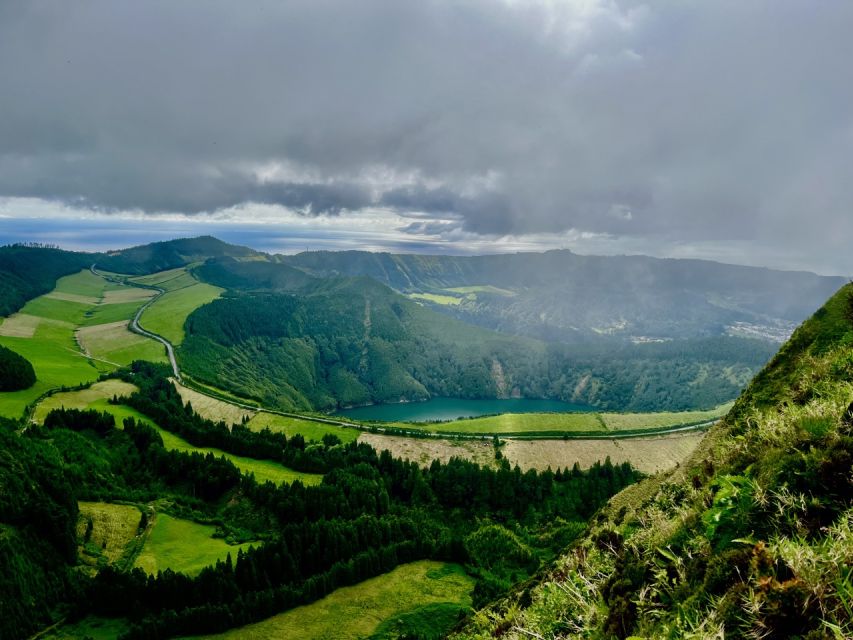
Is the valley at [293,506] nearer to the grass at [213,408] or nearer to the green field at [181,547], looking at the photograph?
the green field at [181,547]

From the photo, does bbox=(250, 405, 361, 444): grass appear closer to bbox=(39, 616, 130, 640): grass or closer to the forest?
the forest

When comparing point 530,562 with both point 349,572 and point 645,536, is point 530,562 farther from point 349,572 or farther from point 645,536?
point 645,536

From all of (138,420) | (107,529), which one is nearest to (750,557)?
(107,529)

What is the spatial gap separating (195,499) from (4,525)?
32171 millimetres

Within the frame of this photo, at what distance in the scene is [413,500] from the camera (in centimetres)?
11356

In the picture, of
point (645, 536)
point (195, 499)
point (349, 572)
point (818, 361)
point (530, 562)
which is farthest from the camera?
point (195, 499)

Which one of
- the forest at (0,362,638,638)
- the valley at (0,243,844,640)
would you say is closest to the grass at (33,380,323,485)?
the valley at (0,243,844,640)

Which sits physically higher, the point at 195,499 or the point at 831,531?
the point at 831,531

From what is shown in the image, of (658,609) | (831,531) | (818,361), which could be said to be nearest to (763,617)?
(831,531)

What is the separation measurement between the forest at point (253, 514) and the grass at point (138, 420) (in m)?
3.46

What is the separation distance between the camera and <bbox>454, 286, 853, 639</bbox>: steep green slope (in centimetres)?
712

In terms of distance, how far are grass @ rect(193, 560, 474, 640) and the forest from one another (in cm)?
167

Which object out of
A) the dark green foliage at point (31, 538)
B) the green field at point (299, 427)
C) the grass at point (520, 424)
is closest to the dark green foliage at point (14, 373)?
the green field at point (299, 427)

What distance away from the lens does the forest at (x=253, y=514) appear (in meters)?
55.1
